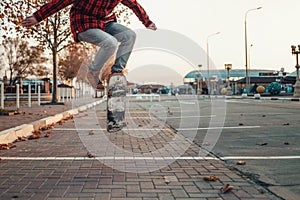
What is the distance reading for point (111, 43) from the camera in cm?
398

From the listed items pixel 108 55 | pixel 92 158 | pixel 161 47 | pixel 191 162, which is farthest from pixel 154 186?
pixel 161 47

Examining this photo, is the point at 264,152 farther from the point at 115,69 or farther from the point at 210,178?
the point at 115,69

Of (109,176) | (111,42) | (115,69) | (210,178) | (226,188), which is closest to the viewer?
(226,188)

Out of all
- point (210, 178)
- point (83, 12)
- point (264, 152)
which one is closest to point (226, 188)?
point (210, 178)

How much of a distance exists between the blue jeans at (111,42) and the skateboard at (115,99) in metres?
0.15

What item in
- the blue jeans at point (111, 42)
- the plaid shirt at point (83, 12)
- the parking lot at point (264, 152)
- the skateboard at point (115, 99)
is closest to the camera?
the parking lot at point (264, 152)

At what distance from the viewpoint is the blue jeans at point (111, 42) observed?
12.9ft

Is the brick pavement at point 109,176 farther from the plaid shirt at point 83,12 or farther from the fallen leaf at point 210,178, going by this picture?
the plaid shirt at point 83,12

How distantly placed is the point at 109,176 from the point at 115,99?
4.58 ft

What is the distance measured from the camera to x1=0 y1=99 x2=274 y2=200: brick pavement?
265 centimetres

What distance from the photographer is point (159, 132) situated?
6.96 m

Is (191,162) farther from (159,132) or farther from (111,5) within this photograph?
(159,132)

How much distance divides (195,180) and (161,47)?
3.47 metres

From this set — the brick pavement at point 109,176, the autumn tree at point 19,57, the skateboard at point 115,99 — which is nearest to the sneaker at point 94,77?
the skateboard at point 115,99
